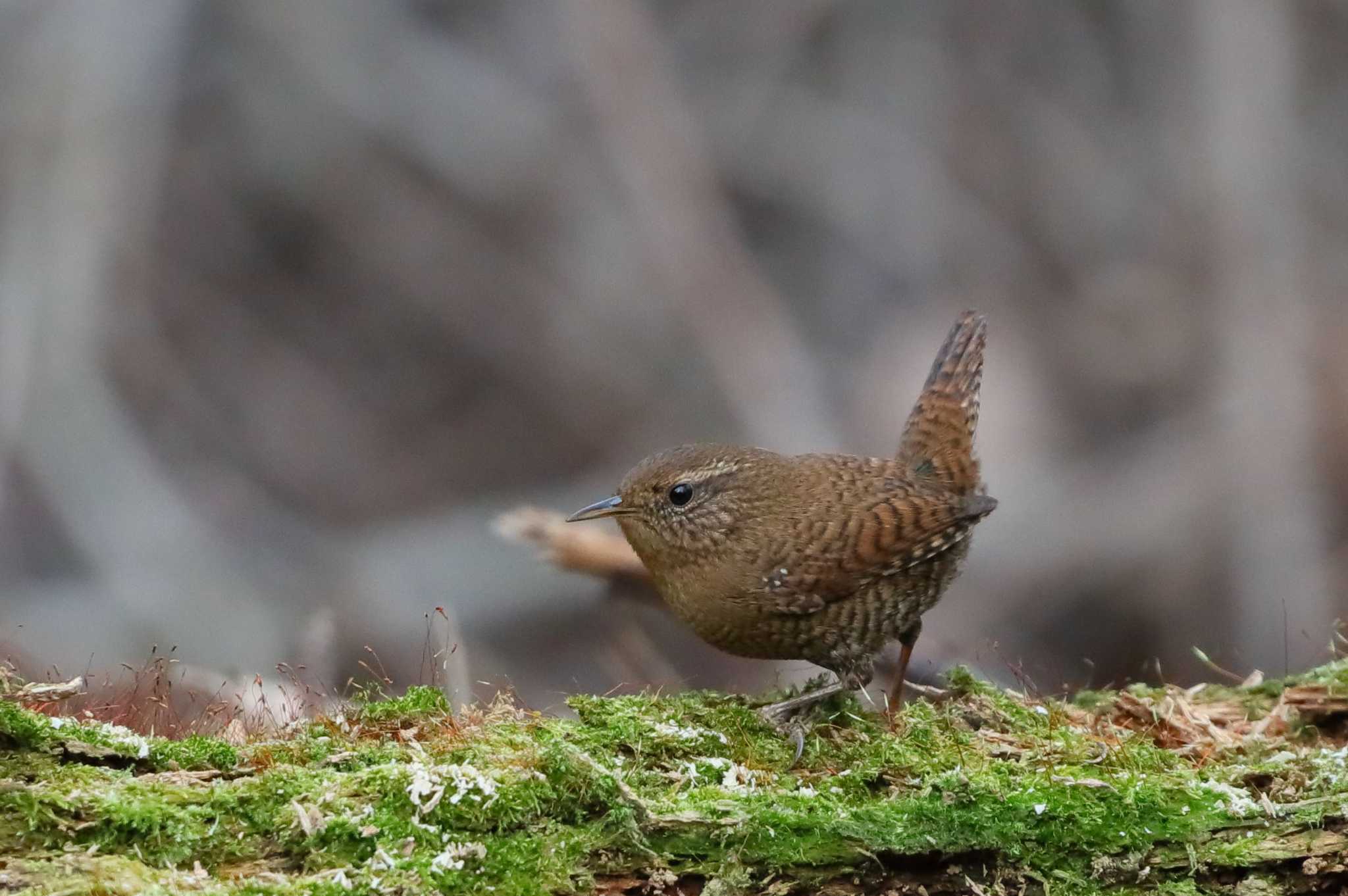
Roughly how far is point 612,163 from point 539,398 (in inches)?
67.7

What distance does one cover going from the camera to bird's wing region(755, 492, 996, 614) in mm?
3900

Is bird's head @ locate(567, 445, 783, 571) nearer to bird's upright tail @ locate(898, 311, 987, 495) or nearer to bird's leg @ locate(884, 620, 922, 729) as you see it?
bird's leg @ locate(884, 620, 922, 729)

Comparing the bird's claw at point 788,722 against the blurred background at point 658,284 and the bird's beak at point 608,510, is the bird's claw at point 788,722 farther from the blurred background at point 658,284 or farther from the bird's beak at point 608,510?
the blurred background at point 658,284

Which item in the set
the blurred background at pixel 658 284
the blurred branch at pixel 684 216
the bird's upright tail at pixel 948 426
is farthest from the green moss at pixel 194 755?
the blurred branch at pixel 684 216

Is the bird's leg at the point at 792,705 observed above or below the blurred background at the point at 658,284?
below

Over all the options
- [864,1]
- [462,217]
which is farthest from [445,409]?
[864,1]

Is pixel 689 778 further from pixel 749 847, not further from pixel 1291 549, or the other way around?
pixel 1291 549

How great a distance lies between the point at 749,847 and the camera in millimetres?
2646

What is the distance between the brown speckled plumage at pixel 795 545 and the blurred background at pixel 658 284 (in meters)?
3.31

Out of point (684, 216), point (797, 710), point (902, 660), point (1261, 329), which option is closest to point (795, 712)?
point (797, 710)

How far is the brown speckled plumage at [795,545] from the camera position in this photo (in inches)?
154

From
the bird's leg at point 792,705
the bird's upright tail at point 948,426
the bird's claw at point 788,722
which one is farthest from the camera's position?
the bird's upright tail at point 948,426

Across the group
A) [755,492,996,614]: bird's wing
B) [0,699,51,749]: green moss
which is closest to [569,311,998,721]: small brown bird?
[755,492,996,614]: bird's wing

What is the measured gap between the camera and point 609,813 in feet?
8.66
